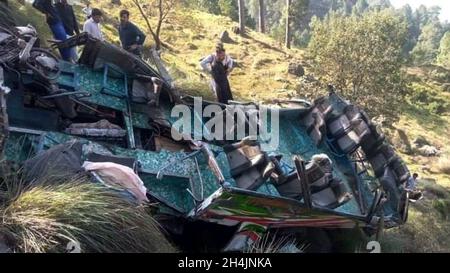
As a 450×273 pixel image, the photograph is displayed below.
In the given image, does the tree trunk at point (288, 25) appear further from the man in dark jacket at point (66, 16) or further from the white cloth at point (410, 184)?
the white cloth at point (410, 184)

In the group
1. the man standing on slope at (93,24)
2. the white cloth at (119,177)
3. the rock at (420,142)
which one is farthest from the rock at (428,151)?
the white cloth at (119,177)

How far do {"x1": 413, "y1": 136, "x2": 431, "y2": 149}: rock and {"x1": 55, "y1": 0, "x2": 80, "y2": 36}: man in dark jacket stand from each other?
57.4 ft

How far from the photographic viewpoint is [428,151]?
21.4 meters

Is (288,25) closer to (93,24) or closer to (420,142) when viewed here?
(420,142)

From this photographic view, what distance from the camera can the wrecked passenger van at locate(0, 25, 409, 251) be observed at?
5.14 metres

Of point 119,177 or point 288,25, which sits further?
point 288,25

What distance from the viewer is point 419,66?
150 ft

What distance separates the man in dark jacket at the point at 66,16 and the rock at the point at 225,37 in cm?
1772

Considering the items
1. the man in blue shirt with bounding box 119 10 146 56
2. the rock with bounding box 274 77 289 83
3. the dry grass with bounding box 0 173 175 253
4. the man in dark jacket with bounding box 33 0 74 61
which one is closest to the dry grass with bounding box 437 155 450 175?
the rock with bounding box 274 77 289 83

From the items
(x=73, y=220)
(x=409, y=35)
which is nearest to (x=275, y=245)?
(x=73, y=220)

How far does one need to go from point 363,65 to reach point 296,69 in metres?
7.79

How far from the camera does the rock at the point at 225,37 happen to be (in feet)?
85.4
